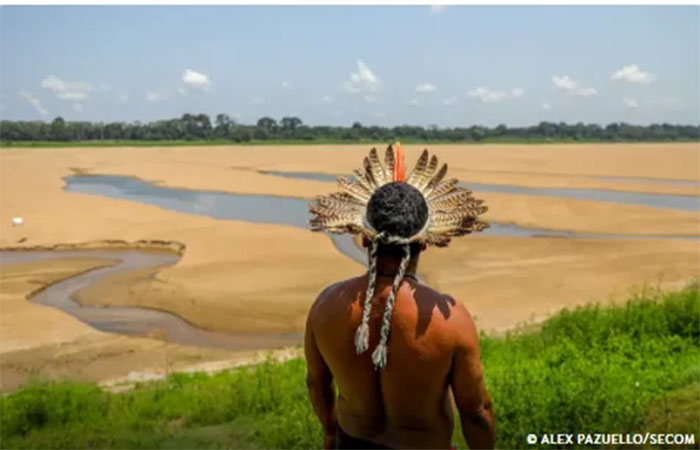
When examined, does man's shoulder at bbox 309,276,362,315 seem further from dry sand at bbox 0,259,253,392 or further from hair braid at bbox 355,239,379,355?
dry sand at bbox 0,259,253,392

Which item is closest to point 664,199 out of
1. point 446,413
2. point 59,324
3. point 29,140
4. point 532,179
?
point 532,179

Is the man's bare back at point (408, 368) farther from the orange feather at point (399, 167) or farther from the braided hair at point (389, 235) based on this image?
the orange feather at point (399, 167)

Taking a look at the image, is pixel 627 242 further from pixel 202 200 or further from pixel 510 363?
pixel 202 200

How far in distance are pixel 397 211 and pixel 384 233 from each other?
0.08m

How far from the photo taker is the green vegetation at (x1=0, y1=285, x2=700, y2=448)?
5387 mm

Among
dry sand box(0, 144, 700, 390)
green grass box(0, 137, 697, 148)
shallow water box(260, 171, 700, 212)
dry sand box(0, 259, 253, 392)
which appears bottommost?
dry sand box(0, 259, 253, 392)

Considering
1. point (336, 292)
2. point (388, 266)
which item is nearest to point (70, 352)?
point (336, 292)

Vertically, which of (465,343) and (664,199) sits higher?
(465,343)

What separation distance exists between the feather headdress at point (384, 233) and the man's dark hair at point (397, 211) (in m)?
0.02

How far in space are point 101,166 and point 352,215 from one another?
51.8 meters

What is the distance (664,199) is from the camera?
30703 millimetres

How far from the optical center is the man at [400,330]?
7.30 ft

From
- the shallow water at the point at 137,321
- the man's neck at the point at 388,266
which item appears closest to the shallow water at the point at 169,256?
the shallow water at the point at 137,321

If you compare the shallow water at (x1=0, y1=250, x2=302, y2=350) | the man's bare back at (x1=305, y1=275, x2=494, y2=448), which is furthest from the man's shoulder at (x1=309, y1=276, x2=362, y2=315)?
the shallow water at (x1=0, y1=250, x2=302, y2=350)
